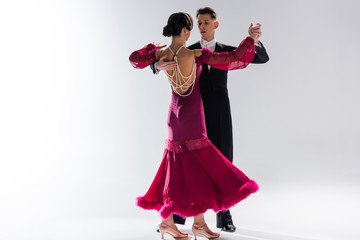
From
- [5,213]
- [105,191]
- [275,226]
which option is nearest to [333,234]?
[275,226]

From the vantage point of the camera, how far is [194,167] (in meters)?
3.98

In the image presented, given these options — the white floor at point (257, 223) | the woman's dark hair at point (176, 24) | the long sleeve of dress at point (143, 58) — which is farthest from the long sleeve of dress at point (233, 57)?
the white floor at point (257, 223)

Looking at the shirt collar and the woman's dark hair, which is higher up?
the woman's dark hair

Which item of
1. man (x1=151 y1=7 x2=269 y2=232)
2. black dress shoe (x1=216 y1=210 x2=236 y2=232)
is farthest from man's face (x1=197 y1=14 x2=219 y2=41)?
black dress shoe (x1=216 y1=210 x2=236 y2=232)

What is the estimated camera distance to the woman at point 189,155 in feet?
12.7

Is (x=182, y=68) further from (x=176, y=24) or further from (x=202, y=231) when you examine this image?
(x=202, y=231)

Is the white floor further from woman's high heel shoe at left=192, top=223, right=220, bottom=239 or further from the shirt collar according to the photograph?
the shirt collar

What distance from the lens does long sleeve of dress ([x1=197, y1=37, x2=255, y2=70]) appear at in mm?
3902

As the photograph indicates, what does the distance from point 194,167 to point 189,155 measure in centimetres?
10

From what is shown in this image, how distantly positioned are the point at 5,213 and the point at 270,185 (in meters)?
2.92

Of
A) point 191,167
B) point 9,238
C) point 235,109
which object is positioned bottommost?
point 9,238

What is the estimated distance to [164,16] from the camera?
25.9 feet

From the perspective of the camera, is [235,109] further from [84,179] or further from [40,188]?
[40,188]

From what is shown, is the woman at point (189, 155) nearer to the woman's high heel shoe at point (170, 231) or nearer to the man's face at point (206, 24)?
the woman's high heel shoe at point (170, 231)
